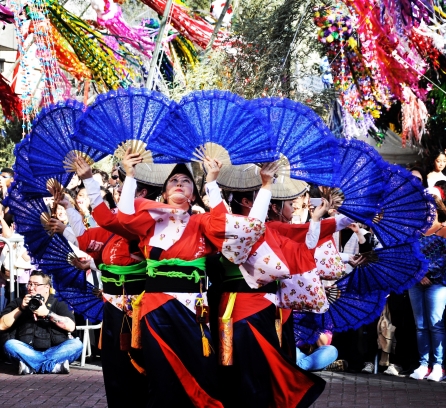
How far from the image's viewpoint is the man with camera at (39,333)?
9547mm

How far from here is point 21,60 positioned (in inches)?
505

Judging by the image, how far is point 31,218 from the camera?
730cm

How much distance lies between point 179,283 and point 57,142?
1254mm

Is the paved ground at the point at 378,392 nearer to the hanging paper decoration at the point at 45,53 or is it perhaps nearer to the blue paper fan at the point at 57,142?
the blue paper fan at the point at 57,142

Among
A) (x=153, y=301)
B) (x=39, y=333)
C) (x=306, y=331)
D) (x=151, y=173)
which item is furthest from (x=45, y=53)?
(x=153, y=301)

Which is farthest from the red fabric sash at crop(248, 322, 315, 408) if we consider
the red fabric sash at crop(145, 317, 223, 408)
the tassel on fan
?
the tassel on fan

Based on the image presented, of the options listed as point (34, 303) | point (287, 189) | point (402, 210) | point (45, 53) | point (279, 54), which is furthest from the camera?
point (45, 53)

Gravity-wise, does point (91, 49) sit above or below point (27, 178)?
above

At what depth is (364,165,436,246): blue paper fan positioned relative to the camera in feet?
23.3

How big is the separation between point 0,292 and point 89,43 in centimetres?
330

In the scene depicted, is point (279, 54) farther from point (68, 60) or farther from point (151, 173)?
point (68, 60)

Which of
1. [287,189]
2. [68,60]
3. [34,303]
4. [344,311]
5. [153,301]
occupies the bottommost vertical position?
[34,303]

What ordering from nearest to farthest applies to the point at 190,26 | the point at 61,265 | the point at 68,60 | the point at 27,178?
the point at 27,178 < the point at 61,265 < the point at 68,60 < the point at 190,26

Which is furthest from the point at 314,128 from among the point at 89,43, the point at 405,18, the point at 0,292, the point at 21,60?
the point at 21,60
